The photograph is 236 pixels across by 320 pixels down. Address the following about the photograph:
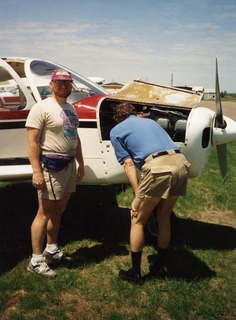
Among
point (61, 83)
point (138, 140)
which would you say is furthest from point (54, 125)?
point (138, 140)

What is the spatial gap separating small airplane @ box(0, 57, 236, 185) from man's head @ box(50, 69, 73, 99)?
70cm

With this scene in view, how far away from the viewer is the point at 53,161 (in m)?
3.15

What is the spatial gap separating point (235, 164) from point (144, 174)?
639 cm

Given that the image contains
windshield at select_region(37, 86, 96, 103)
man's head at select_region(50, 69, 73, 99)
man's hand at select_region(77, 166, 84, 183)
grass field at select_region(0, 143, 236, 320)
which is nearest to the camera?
grass field at select_region(0, 143, 236, 320)

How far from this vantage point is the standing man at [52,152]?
3.04 m

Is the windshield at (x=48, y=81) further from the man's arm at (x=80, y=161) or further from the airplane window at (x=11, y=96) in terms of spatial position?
the man's arm at (x=80, y=161)

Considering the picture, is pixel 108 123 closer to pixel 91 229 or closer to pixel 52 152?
pixel 52 152

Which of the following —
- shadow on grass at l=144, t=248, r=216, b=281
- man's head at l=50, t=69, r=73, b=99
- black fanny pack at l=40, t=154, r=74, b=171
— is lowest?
shadow on grass at l=144, t=248, r=216, b=281

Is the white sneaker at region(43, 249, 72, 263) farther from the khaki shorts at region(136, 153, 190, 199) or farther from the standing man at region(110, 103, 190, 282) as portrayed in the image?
the khaki shorts at region(136, 153, 190, 199)

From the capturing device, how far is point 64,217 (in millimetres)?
5023

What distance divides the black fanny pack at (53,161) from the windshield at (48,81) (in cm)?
122

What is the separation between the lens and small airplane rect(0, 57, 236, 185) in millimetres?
3617

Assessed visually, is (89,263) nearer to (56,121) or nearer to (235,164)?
(56,121)

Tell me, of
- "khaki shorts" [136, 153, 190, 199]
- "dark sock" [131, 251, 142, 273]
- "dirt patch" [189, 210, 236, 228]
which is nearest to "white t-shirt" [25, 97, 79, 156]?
"khaki shorts" [136, 153, 190, 199]
